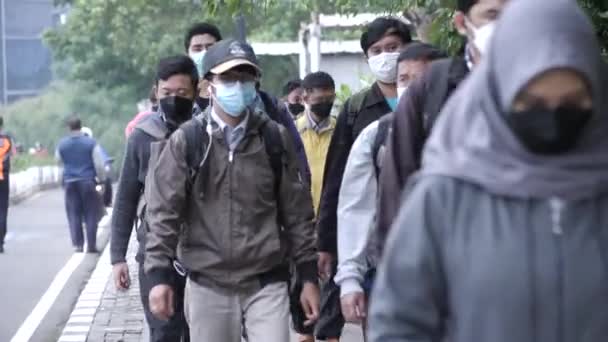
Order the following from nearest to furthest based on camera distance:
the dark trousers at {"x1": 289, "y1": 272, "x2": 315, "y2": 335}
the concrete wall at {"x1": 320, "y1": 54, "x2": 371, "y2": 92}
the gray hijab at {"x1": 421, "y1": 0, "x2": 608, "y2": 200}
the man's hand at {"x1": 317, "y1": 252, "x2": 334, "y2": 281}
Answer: the gray hijab at {"x1": 421, "y1": 0, "x2": 608, "y2": 200}
the dark trousers at {"x1": 289, "y1": 272, "x2": 315, "y2": 335}
the man's hand at {"x1": 317, "y1": 252, "x2": 334, "y2": 281}
the concrete wall at {"x1": 320, "y1": 54, "x2": 371, "y2": 92}

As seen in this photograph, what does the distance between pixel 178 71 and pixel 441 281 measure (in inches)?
179

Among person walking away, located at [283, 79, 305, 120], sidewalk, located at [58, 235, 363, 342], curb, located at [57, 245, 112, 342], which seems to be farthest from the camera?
person walking away, located at [283, 79, 305, 120]

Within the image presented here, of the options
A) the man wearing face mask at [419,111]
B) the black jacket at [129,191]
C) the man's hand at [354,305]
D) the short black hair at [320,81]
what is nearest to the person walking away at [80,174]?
the short black hair at [320,81]

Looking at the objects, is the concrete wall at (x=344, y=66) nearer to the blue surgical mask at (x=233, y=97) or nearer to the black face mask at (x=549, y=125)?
the blue surgical mask at (x=233, y=97)

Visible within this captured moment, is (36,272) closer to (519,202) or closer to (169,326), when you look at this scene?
(169,326)

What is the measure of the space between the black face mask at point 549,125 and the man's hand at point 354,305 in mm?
2587

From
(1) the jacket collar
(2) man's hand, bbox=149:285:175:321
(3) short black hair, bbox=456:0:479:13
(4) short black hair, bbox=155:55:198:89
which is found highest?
(3) short black hair, bbox=456:0:479:13

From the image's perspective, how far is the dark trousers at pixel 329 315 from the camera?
8.46 metres

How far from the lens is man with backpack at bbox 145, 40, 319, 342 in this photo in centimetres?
629

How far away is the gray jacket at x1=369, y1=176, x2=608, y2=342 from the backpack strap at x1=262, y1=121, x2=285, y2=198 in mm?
3106

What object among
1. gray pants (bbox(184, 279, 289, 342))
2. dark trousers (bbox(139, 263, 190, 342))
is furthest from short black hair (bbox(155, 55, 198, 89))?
gray pants (bbox(184, 279, 289, 342))

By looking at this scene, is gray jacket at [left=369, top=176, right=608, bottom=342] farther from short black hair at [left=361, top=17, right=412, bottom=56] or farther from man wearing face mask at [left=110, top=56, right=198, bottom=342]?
short black hair at [left=361, top=17, right=412, bottom=56]

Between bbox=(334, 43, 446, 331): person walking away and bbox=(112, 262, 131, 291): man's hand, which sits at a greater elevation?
bbox=(334, 43, 446, 331): person walking away

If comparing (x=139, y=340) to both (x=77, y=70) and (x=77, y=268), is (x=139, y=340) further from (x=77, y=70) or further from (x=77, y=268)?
(x=77, y=70)
